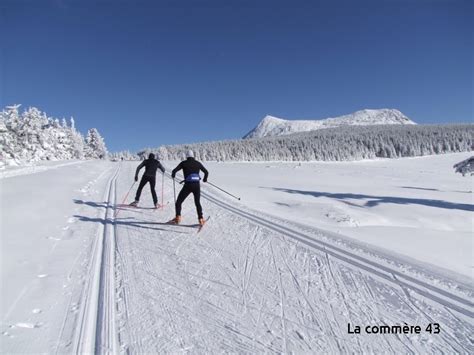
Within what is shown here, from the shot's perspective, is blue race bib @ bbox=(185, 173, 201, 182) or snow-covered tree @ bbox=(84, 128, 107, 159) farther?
snow-covered tree @ bbox=(84, 128, 107, 159)

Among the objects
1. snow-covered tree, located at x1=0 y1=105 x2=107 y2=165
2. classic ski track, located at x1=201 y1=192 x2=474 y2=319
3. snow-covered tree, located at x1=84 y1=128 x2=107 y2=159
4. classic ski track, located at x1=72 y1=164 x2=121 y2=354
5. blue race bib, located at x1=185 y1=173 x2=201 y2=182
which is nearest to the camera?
classic ski track, located at x1=72 y1=164 x2=121 y2=354

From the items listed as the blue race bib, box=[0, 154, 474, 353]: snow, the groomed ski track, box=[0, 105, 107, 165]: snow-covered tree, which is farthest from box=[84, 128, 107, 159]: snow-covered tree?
the groomed ski track

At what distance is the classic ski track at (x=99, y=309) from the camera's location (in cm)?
312

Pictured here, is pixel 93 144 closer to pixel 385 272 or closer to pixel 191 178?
pixel 191 178

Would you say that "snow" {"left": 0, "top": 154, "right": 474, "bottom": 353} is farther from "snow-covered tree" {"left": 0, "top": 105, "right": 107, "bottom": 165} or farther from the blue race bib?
"snow-covered tree" {"left": 0, "top": 105, "right": 107, "bottom": 165}

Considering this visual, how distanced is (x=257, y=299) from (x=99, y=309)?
208 centimetres

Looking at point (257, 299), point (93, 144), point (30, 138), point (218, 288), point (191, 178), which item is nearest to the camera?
point (257, 299)

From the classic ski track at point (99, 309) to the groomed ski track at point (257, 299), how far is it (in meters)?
0.01

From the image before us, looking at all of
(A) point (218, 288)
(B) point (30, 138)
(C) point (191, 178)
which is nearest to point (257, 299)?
(A) point (218, 288)

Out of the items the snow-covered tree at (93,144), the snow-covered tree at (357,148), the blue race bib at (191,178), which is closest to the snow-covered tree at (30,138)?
the snow-covered tree at (93,144)

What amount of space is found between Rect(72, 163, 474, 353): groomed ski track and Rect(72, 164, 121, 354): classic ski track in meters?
0.01

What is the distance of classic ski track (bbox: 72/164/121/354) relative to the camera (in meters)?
3.12

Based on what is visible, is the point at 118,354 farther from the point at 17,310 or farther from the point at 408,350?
the point at 408,350

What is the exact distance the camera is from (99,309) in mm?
3793
